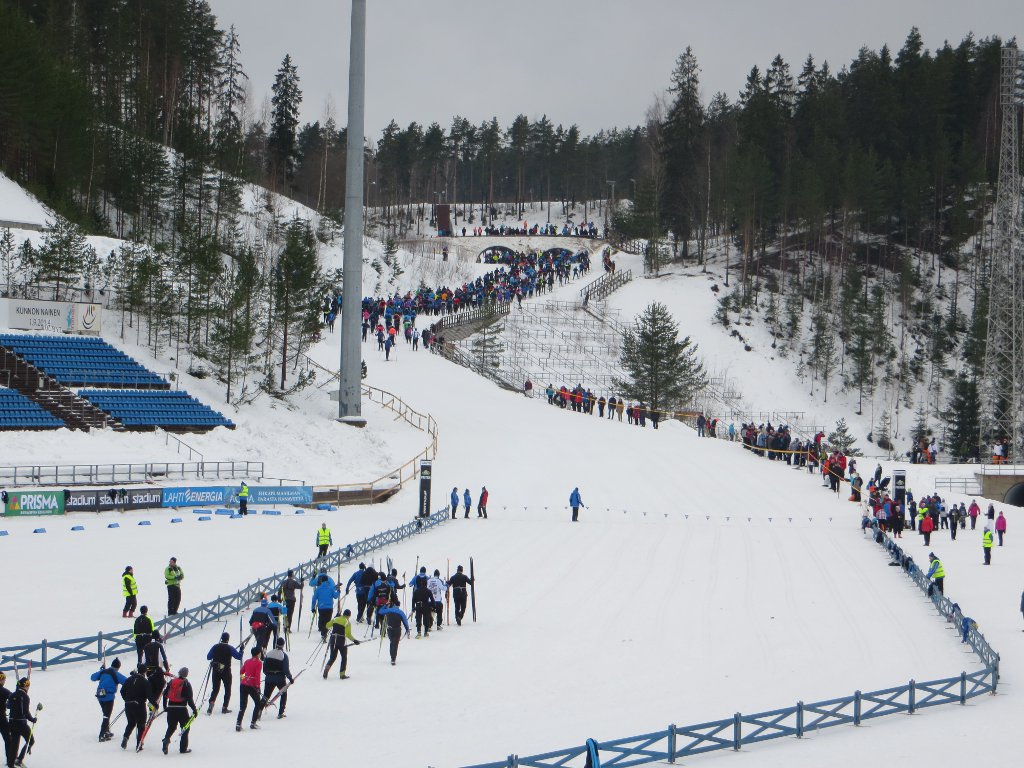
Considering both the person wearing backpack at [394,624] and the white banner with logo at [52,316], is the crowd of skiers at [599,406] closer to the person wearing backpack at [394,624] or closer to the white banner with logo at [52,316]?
the white banner with logo at [52,316]

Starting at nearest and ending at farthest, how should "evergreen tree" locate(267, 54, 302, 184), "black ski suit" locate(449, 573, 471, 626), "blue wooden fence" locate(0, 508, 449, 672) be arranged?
"blue wooden fence" locate(0, 508, 449, 672)
"black ski suit" locate(449, 573, 471, 626)
"evergreen tree" locate(267, 54, 302, 184)

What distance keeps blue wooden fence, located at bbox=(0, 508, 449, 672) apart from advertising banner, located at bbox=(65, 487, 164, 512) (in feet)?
32.6

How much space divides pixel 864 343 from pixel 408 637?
60.0 metres

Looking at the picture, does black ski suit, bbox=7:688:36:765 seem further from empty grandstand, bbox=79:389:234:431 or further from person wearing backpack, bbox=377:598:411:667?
empty grandstand, bbox=79:389:234:431

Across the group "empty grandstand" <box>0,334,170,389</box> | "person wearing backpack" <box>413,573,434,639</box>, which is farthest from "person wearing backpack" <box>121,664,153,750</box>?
"empty grandstand" <box>0,334,170,389</box>

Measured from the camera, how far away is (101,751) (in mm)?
12086

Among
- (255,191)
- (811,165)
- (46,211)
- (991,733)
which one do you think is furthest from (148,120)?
(991,733)

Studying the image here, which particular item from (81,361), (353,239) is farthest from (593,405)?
(81,361)

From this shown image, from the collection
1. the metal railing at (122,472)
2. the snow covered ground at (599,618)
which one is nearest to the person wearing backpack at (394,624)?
the snow covered ground at (599,618)

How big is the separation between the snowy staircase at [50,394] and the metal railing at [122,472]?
3733 mm

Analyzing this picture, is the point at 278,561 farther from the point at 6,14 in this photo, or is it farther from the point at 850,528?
the point at 6,14

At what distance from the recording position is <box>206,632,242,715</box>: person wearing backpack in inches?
523

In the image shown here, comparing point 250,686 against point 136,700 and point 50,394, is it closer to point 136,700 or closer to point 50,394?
point 136,700

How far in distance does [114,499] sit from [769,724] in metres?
23.4
